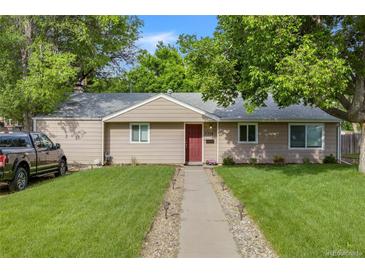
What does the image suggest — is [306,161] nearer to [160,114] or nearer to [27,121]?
[160,114]

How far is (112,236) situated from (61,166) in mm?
10306

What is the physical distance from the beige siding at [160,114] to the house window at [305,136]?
4804 millimetres

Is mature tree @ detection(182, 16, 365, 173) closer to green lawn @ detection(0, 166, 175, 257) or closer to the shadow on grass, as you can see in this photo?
green lawn @ detection(0, 166, 175, 257)

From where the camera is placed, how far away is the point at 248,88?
13977 millimetres

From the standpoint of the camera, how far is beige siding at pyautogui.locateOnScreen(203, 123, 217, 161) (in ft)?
68.9

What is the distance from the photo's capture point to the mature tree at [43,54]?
18.7 meters

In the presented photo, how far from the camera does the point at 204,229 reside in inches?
297

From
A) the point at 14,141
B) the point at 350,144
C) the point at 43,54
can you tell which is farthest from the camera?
the point at 350,144

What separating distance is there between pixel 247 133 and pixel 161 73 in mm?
26808

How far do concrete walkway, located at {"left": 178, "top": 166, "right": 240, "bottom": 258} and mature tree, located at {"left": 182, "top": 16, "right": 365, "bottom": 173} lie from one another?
13.1 feet

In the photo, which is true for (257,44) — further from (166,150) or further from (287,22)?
(166,150)

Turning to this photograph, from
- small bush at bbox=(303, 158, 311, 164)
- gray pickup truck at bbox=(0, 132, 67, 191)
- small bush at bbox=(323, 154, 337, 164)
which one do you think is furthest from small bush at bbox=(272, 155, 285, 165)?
gray pickup truck at bbox=(0, 132, 67, 191)

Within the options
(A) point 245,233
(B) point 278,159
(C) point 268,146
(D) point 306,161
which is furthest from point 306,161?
(A) point 245,233

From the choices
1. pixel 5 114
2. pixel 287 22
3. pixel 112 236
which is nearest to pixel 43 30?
pixel 5 114
